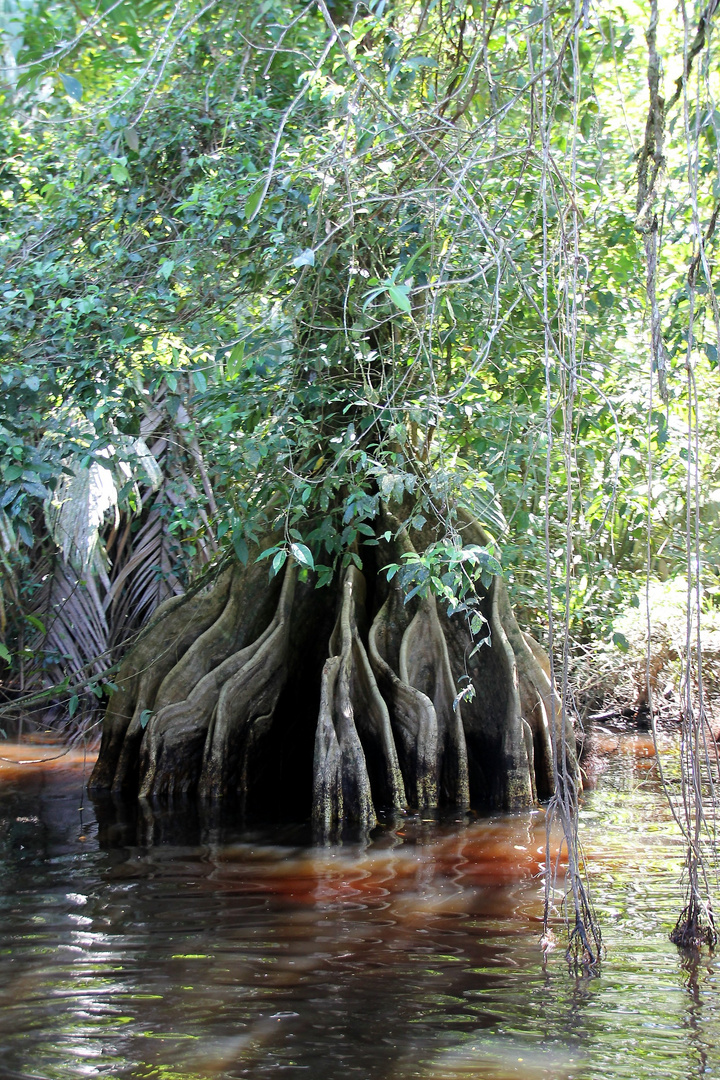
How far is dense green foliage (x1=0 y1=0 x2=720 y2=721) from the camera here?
457cm

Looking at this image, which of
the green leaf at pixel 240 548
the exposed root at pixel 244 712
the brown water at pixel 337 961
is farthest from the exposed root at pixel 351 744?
the green leaf at pixel 240 548

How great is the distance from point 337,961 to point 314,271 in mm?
3381

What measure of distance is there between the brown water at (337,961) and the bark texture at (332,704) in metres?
0.48

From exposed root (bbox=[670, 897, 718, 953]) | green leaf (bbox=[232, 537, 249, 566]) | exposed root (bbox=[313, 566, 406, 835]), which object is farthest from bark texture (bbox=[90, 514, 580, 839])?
exposed root (bbox=[670, 897, 718, 953])

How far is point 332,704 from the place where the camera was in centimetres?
591

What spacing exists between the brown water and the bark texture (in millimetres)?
485

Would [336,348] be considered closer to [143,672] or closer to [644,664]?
[143,672]

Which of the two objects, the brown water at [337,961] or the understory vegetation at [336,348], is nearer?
the brown water at [337,961]

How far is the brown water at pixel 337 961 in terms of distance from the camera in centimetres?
268

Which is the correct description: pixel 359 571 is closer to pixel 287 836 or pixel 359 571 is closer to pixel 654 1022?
pixel 287 836

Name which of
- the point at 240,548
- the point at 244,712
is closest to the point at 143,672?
the point at 244,712

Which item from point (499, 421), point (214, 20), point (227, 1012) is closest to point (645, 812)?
point (499, 421)

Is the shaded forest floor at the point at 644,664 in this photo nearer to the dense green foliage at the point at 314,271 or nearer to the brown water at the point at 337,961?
the dense green foliage at the point at 314,271

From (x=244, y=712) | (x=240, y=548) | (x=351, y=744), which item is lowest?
(x=351, y=744)
